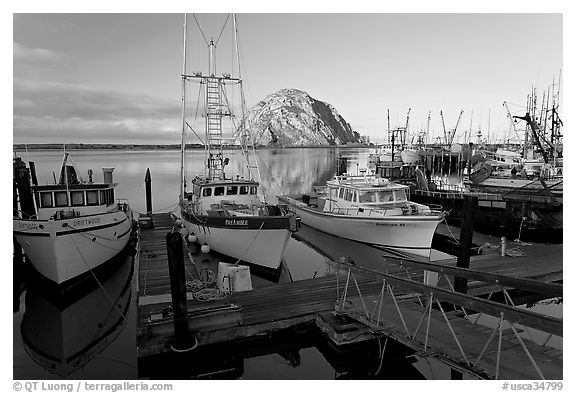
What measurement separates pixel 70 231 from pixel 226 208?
5742 mm

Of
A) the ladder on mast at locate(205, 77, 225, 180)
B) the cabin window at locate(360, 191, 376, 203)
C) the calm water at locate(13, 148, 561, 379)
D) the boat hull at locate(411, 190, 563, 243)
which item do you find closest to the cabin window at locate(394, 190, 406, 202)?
the cabin window at locate(360, 191, 376, 203)

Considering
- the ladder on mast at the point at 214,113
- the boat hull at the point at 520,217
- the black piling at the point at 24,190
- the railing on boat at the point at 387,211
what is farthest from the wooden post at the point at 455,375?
the black piling at the point at 24,190

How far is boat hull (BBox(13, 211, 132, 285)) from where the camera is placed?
1216 cm

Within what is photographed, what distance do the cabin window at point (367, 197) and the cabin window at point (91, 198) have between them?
1121cm

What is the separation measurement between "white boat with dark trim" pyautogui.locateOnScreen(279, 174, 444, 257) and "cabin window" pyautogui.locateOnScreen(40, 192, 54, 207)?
1180cm

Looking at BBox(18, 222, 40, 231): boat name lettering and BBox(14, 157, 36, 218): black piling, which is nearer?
BBox(18, 222, 40, 231): boat name lettering

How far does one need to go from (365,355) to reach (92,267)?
31.4 ft

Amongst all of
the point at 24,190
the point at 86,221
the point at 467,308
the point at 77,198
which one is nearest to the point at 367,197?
Result: the point at 86,221

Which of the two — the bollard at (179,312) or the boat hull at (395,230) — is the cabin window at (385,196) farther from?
the bollard at (179,312)

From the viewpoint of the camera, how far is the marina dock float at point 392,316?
585 cm

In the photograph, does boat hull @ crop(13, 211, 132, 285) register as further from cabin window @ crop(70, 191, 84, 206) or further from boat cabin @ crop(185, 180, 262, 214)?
boat cabin @ crop(185, 180, 262, 214)

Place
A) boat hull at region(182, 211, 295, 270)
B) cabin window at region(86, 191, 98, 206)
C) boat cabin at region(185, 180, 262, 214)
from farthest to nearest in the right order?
boat cabin at region(185, 180, 262, 214)
cabin window at region(86, 191, 98, 206)
boat hull at region(182, 211, 295, 270)

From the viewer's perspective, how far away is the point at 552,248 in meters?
15.4

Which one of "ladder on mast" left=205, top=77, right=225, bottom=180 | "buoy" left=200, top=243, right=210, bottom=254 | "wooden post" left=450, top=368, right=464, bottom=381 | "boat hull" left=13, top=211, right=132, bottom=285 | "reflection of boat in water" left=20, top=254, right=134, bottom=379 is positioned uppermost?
"ladder on mast" left=205, top=77, right=225, bottom=180
